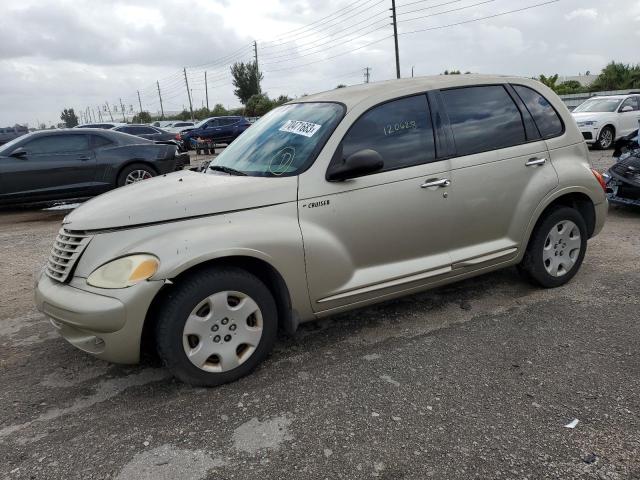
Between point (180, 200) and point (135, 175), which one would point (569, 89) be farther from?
point (180, 200)

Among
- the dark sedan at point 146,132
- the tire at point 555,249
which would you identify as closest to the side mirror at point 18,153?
the tire at point 555,249

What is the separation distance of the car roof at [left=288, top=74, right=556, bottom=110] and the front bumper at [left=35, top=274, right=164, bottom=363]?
1.82 meters

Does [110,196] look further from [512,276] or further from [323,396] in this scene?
[512,276]

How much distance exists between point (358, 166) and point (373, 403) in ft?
4.49

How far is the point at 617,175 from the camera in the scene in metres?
7.01

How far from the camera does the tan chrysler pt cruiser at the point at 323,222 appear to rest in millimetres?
2807

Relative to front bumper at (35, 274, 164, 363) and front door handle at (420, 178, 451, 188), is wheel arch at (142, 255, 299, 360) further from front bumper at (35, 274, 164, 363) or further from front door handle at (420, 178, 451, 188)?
front door handle at (420, 178, 451, 188)

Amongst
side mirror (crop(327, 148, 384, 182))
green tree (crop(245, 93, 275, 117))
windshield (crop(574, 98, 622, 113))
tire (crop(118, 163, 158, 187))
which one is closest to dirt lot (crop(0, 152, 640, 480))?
side mirror (crop(327, 148, 384, 182))

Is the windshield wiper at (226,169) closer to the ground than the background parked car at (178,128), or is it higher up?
closer to the ground

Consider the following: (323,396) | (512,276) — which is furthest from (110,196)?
(512,276)

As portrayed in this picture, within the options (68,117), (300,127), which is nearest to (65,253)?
(300,127)

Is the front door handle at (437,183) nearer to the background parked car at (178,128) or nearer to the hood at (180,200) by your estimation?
the hood at (180,200)

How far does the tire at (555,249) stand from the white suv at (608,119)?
11435 millimetres

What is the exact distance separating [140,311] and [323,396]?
110 centimetres
